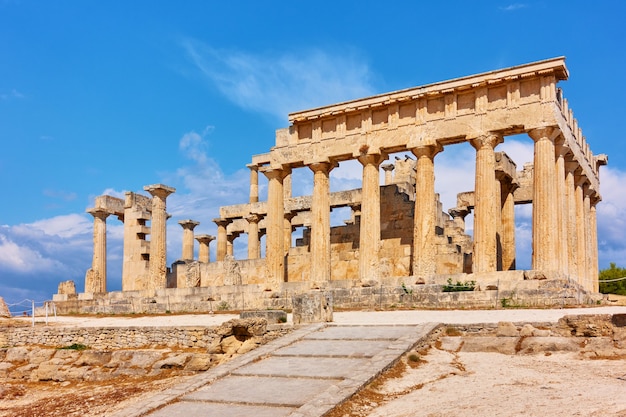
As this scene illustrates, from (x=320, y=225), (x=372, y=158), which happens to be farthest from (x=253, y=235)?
(x=372, y=158)

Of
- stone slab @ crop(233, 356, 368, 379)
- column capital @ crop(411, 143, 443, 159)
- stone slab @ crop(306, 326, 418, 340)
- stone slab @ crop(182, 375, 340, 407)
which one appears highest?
column capital @ crop(411, 143, 443, 159)

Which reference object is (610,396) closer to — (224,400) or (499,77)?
(224,400)

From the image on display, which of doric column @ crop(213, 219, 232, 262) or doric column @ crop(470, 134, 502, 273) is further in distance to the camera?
doric column @ crop(213, 219, 232, 262)

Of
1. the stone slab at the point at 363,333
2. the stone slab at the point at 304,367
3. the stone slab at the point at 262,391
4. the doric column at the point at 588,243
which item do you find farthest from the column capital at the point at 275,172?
the stone slab at the point at 262,391

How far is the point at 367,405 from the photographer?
1029cm

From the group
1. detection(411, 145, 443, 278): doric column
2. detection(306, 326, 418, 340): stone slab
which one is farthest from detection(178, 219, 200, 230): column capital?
detection(306, 326, 418, 340): stone slab

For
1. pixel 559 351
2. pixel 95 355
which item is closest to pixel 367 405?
pixel 559 351

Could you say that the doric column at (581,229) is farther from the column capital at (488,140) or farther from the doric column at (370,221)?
the doric column at (370,221)

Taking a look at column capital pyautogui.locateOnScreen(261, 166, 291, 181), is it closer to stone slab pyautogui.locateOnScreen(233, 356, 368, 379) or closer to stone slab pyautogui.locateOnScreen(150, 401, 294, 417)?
stone slab pyautogui.locateOnScreen(233, 356, 368, 379)

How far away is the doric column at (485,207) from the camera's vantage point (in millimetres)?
25734

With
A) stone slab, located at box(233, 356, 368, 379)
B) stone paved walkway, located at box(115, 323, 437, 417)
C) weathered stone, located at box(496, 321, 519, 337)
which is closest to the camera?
stone paved walkway, located at box(115, 323, 437, 417)

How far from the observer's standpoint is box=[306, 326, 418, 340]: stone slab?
48.2 ft

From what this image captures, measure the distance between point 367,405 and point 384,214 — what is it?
23.4m

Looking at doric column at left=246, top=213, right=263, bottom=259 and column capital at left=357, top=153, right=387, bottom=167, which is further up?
column capital at left=357, top=153, right=387, bottom=167
